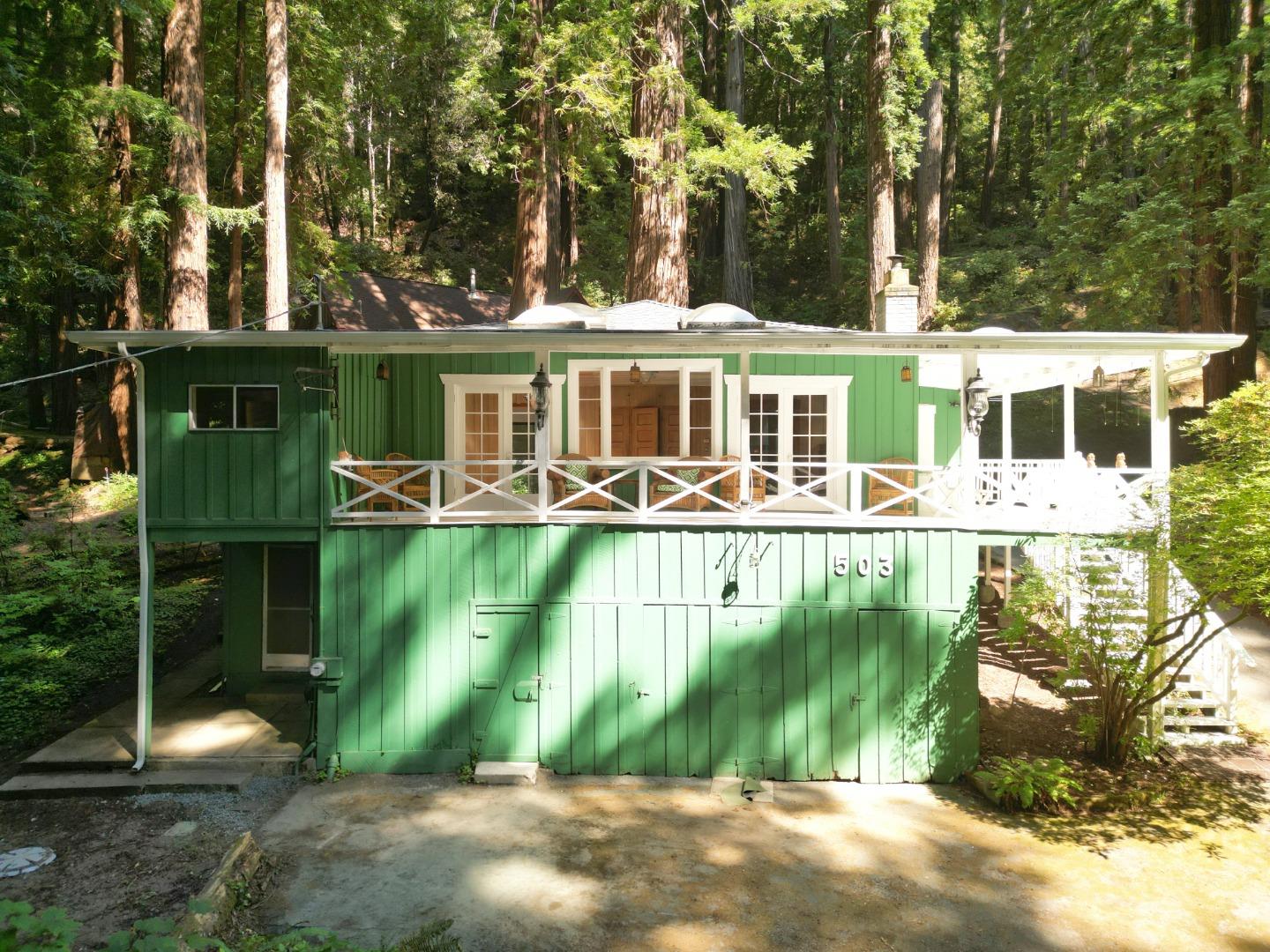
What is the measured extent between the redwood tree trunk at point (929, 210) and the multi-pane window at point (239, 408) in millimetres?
16233

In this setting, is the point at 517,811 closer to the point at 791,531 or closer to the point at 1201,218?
the point at 791,531

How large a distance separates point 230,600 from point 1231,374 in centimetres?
1656

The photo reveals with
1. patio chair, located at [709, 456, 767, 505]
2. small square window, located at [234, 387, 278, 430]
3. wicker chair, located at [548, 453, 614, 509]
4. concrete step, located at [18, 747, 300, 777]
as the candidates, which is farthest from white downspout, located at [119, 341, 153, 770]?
patio chair, located at [709, 456, 767, 505]

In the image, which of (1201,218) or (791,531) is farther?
(1201,218)

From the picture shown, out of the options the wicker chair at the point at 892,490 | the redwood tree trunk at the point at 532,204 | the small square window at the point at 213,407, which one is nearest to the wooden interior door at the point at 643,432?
the wicker chair at the point at 892,490

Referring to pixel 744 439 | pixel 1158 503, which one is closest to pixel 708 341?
pixel 744 439

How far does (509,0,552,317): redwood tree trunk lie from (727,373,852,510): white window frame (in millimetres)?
5495

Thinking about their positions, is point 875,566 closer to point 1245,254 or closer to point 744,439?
point 744,439

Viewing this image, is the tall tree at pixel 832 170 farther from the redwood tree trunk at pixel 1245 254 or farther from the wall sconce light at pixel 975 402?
the wall sconce light at pixel 975 402

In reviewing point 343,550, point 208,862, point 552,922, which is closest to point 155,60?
point 343,550

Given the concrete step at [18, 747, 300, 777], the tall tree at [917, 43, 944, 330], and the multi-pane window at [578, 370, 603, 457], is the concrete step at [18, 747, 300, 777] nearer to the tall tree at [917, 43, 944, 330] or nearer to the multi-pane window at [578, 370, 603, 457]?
the multi-pane window at [578, 370, 603, 457]

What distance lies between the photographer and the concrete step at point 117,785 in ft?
25.2

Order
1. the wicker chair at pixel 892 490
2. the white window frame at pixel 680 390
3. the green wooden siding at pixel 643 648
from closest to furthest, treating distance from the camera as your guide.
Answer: the green wooden siding at pixel 643 648
the wicker chair at pixel 892 490
the white window frame at pixel 680 390

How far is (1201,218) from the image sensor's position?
13945mm
